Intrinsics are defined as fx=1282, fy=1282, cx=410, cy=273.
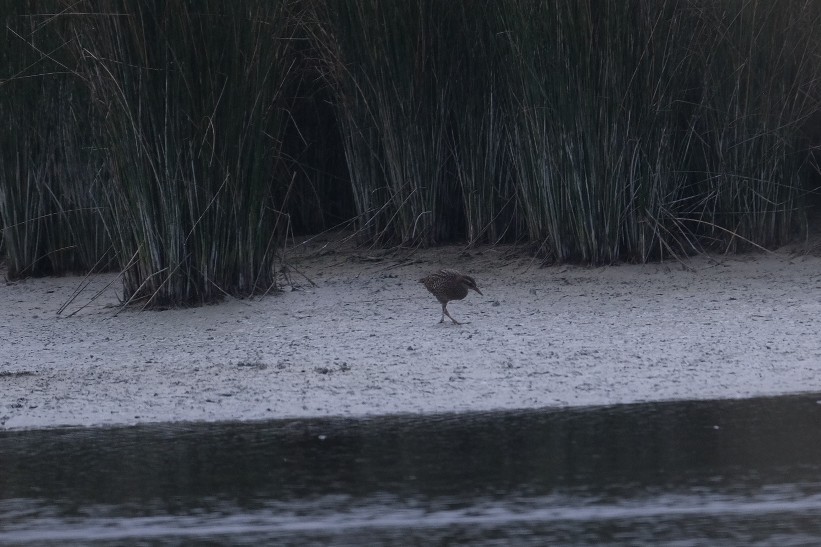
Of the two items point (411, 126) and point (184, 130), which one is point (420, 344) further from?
point (411, 126)

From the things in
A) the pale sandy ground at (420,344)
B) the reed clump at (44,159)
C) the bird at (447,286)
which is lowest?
the pale sandy ground at (420,344)

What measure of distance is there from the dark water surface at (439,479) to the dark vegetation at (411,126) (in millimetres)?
2767

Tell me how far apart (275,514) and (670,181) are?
5573 millimetres

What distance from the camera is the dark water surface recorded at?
3852mm

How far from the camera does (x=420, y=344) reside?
690 centimetres

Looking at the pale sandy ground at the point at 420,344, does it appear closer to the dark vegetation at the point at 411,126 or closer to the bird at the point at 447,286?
the bird at the point at 447,286

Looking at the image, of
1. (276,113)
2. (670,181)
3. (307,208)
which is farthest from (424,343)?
(307,208)

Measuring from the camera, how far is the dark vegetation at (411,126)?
25.5 ft

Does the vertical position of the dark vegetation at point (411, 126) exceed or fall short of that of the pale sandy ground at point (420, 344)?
it exceeds it

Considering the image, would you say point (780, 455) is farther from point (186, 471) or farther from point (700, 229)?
point (700, 229)

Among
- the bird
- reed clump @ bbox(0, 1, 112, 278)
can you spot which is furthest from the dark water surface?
reed clump @ bbox(0, 1, 112, 278)

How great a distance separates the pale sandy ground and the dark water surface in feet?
1.18

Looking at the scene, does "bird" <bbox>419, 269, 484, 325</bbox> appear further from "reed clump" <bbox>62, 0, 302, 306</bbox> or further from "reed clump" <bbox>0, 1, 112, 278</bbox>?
"reed clump" <bbox>0, 1, 112, 278</bbox>

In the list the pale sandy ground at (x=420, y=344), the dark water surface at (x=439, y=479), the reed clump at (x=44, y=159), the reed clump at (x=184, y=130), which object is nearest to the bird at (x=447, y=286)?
the pale sandy ground at (x=420, y=344)
